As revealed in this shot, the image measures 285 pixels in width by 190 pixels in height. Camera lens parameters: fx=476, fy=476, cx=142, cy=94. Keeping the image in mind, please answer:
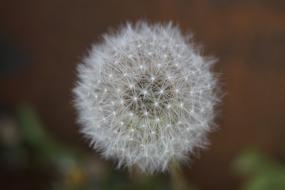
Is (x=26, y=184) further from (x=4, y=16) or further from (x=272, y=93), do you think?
(x=272, y=93)

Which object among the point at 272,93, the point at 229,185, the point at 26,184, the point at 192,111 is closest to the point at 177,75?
the point at 192,111

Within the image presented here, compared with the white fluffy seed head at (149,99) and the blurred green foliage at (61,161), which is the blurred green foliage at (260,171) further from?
the white fluffy seed head at (149,99)

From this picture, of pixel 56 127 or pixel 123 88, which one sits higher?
pixel 56 127

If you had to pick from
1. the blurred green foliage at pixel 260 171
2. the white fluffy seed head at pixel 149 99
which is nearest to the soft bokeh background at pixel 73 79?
the blurred green foliage at pixel 260 171

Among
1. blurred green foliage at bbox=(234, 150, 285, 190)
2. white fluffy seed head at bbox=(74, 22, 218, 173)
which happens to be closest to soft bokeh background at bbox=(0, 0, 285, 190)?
blurred green foliage at bbox=(234, 150, 285, 190)

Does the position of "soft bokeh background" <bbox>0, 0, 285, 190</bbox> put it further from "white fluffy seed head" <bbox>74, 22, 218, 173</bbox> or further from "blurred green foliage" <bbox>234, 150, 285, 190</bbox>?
"white fluffy seed head" <bbox>74, 22, 218, 173</bbox>
